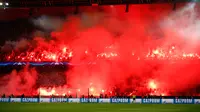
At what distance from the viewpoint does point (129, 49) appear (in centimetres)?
4469

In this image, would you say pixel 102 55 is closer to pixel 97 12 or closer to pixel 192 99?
pixel 97 12

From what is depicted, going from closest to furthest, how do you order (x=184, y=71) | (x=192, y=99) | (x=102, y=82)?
(x=192, y=99) < (x=184, y=71) < (x=102, y=82)

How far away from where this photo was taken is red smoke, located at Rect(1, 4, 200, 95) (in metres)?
42.3

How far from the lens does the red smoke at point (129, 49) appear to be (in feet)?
139

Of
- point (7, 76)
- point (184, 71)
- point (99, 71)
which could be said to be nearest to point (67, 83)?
point (99, 71)

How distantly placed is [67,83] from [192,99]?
53.6 ft

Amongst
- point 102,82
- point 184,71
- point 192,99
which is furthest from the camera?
point 102,82

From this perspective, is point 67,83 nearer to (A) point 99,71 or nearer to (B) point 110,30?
(A) point 99,71

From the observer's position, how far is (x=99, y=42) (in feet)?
150

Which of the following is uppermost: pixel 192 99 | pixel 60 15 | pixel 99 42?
pixel 60 15

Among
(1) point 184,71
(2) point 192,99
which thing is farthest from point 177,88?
(2) point 192,99

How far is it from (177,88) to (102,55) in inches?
372

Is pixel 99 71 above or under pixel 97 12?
under

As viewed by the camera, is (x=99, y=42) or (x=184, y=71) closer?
(x=184, y=71)
